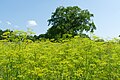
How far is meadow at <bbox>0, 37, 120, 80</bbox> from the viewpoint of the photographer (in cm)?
650

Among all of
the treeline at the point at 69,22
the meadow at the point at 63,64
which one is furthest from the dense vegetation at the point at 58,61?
the treeline at the point at 69,22

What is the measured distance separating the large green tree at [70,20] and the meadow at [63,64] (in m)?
38.3

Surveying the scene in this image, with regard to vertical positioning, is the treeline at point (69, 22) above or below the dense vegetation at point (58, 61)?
above

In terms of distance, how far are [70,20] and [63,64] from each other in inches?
1637

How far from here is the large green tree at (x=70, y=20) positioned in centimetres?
4662

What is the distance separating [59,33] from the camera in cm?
4516

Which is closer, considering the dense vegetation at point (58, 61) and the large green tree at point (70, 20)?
the dense vegetation at point (58, 61)

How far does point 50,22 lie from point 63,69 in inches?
1648

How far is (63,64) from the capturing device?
6.64 metres

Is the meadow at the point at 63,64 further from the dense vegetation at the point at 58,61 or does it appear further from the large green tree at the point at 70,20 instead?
the large green tree at the point at 70,20

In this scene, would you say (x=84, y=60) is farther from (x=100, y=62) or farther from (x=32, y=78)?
(x=32, y=78)

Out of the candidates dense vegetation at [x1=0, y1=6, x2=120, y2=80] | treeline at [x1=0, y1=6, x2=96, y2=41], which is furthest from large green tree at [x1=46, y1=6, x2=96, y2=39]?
dense vegetation at [x1=0, y1=6, x2=120, y2=80]

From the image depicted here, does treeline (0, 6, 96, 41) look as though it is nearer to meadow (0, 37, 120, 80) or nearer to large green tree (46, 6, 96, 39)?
large green tree (46, 6, 96, 39)

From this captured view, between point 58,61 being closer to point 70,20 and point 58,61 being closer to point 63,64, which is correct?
point 63,64
